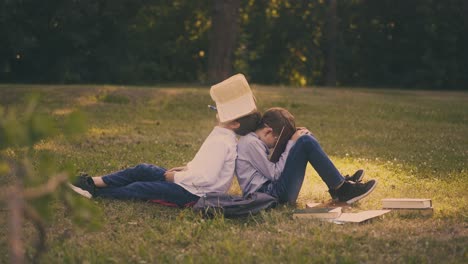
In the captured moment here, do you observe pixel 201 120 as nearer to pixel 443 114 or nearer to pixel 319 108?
pixel 319 108

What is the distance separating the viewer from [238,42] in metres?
30.4

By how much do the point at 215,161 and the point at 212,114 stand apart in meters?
9.48

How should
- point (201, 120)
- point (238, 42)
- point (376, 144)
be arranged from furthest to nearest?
point (238, 42) < point (201, 120) < point (376, 144)

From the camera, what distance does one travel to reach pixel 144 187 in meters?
6.59

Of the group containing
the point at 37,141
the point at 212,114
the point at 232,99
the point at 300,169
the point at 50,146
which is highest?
the point at 37,141

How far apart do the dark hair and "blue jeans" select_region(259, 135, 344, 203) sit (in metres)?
0.45

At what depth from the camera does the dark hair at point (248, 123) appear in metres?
6.49

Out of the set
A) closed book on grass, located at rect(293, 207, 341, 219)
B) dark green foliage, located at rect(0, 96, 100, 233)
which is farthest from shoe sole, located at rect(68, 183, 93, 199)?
dark green foliage, located at rect(0, 96, 100, 233)

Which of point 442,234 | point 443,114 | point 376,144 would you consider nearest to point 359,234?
point 442,234

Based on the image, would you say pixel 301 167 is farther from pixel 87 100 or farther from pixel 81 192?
pixel 87 100

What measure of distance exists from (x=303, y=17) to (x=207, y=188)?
25294mm

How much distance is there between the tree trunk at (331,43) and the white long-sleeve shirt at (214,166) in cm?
2398

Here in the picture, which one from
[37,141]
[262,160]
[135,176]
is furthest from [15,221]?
[135,176]

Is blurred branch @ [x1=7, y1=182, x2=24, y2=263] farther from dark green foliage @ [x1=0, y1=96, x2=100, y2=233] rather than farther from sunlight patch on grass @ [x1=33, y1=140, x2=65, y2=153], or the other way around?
sunlight patch on grass @ [x1=33, y1=140, x2=65, y2=153]
